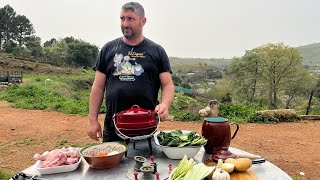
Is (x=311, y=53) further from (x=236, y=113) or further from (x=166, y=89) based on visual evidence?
(x=166, y=89)

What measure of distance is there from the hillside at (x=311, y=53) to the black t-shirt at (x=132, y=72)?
10968cm

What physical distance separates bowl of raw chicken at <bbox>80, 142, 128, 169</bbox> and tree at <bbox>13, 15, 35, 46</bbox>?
45831 mm

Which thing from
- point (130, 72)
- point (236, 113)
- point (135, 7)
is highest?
point (135, 7)

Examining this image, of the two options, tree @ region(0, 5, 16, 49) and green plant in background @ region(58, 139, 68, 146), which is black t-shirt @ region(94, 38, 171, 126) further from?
tree @ region(0, 5, 16, 49)

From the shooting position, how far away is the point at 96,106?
2.64 metres

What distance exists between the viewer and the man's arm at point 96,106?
101 inches

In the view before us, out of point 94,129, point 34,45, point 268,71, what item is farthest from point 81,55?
point 94,129

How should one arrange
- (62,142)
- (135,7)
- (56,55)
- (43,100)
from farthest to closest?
(56,55)
(43,100)
(62,142)
(135,7)

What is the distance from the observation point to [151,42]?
257 cm

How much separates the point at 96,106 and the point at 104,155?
2.78ft

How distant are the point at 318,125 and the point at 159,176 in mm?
9672

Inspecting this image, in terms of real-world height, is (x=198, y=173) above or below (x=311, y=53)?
below

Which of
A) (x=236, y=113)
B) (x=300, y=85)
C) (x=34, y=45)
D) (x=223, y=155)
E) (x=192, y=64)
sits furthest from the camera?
(x=192, y=64)

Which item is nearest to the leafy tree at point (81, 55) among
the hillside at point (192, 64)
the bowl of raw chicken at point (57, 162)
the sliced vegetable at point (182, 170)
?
the bowl of raw chicken at point (57, 162)
